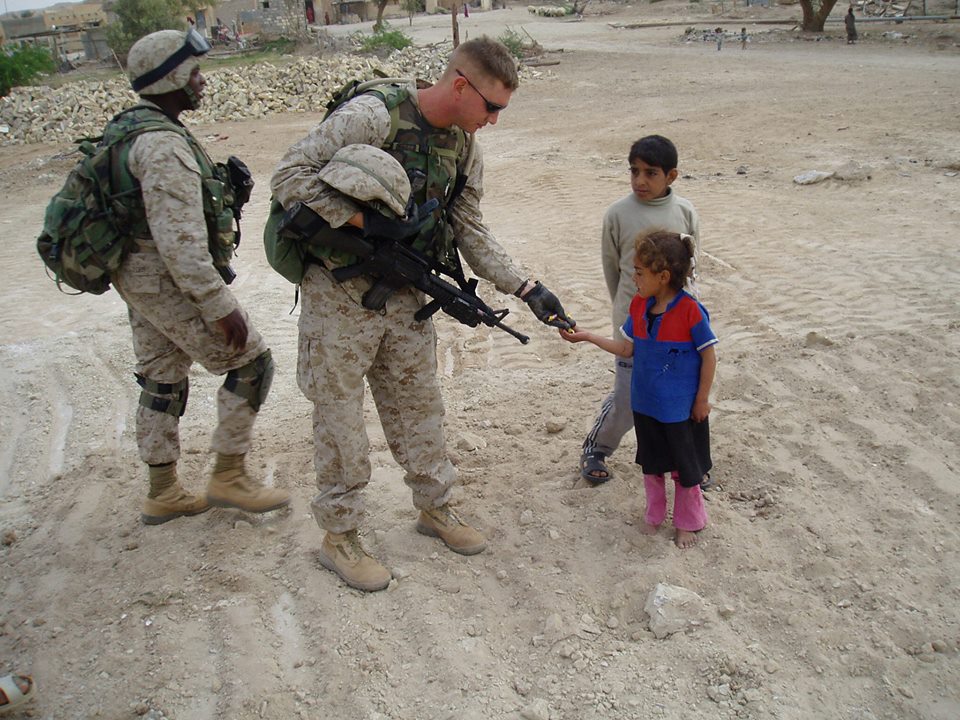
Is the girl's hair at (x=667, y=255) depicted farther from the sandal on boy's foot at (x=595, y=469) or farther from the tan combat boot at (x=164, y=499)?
the tan combat boot at (x=164, y=499)

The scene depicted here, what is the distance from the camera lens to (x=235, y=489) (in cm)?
374

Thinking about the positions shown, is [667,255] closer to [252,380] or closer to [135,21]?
[252,380]

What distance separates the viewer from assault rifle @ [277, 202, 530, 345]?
2.81 meters

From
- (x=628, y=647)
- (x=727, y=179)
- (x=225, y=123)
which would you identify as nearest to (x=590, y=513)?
(x=628, y=647)

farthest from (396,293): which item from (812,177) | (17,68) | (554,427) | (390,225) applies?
(17,68)

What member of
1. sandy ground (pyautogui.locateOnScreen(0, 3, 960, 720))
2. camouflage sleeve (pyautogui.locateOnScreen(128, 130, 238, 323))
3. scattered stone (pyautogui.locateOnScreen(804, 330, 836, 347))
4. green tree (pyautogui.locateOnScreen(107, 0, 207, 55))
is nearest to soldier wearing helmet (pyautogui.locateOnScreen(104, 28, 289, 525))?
camouflage sleeve (pyautogui.locateOnScreen(128, 130, 238, 323))

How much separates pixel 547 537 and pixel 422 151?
172 centimetres

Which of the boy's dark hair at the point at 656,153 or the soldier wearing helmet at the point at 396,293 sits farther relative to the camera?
the boy's dark hair at the point at 656,153

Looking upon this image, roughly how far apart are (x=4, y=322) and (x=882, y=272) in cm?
698

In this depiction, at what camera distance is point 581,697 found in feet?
8.95

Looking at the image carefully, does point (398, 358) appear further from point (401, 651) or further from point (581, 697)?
point (581, 697)

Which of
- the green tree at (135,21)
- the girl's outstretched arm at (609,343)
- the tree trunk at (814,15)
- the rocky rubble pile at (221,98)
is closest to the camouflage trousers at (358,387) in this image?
the girl's outstretched arm at (609,343)

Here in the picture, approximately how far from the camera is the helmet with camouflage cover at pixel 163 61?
317 cm

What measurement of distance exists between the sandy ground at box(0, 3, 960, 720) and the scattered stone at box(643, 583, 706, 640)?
0.03 meters
